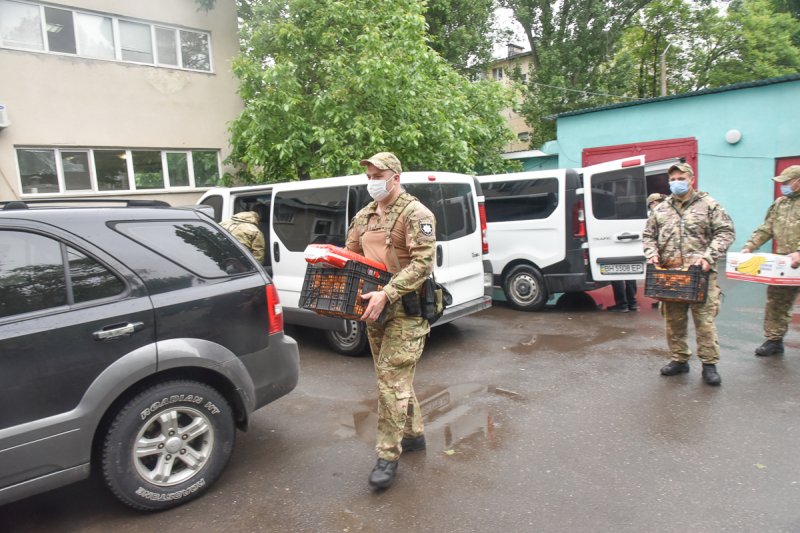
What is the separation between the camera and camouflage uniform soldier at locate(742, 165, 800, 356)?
5047 millimetres

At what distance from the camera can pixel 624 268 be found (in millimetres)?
7398

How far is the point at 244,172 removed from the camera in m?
11.2

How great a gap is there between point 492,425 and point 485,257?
296 cm

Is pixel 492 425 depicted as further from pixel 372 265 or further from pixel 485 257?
pixel 485 257

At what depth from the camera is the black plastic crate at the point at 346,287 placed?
3086 mm

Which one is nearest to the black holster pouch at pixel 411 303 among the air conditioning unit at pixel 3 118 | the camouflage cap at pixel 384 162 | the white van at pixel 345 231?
the camouflage cap at pixel 384 162

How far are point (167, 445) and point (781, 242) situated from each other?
219 inches

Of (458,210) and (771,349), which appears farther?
(458,210)

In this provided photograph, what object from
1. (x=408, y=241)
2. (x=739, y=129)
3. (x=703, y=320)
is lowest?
(x=703, y=320)

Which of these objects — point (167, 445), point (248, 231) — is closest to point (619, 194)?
point (248, 231)

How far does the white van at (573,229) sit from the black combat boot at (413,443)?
470 cm

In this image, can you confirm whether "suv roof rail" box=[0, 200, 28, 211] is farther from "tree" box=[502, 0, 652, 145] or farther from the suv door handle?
"tree" box=[502, 0, 652, 145]

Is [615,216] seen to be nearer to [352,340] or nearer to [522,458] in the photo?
[352,340]

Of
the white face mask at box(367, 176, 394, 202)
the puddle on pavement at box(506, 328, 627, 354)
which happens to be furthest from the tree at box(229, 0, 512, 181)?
the white face mask at box(367, 176, 394, 202)
